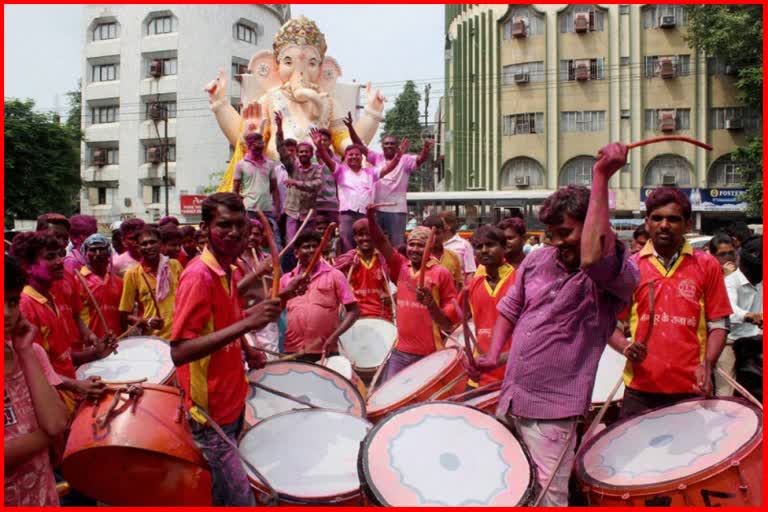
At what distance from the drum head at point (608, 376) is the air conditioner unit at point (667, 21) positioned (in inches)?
1592

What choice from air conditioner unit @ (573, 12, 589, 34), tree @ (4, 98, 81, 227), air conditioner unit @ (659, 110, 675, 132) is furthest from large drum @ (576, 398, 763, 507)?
air conditioner unit @ (573, 12, 589, 34)

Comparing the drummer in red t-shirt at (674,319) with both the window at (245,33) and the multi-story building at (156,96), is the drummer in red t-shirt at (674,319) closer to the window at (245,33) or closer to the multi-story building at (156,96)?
the multi-story building at (156,96)

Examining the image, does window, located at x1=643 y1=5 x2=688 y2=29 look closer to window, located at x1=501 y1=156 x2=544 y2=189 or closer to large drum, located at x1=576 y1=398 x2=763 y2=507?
window, located at x1=501 y1=156 x2=544 y2=189

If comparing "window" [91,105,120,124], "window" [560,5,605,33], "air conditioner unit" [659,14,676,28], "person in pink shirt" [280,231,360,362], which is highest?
"window" [560,5,605,33]

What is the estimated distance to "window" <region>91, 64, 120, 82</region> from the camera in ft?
159

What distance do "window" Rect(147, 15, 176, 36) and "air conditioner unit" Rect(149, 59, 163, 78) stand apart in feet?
6.14

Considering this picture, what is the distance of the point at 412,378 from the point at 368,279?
2282 mm

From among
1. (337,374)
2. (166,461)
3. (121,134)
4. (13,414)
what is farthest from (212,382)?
(121,134)

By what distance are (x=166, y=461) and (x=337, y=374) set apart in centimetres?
195

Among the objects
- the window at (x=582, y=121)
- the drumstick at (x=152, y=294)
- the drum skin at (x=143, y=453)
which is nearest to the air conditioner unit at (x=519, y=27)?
the window at (x=582, y=121)

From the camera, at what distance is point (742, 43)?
34688mm

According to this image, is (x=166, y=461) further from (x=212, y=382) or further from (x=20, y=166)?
(x=20, y=166)

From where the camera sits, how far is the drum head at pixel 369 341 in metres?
6.77

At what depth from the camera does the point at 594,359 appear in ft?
10.7
